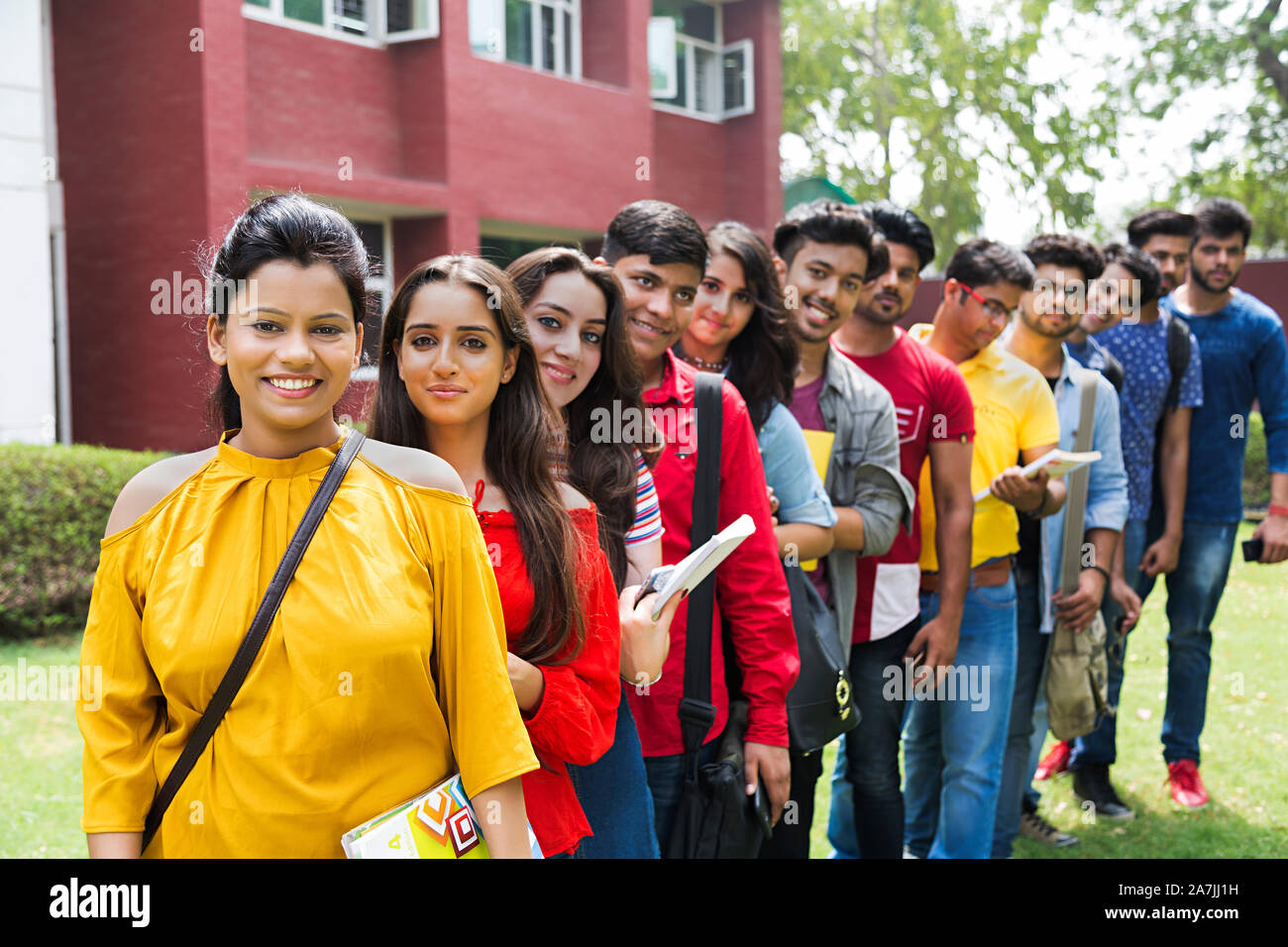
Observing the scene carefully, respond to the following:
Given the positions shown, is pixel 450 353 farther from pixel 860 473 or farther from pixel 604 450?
pixel 860 473

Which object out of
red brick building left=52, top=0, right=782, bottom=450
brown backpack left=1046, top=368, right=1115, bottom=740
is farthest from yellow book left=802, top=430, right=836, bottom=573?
red brick building left=52, top=0, right=782, bottom=450

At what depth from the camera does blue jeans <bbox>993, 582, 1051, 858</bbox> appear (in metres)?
4.24

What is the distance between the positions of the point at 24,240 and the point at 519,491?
350 inches

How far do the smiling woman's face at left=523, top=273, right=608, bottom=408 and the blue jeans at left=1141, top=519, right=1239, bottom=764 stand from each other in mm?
3778

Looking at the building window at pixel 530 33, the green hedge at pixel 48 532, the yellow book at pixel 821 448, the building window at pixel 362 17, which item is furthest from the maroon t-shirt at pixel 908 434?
the building window at pixel 530 33

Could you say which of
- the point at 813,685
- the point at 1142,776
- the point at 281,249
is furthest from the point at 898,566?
the point at 1142,776

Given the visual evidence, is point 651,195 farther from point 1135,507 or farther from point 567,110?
point 1135,507

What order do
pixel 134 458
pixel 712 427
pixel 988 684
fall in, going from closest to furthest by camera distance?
pixel 712 427
pixel 988 684
pixel 134 458

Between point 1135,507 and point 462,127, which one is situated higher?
point 462,127

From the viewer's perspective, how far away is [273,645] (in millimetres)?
1704

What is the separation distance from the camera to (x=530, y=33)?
14438 millimetres

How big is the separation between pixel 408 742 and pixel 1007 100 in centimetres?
2393

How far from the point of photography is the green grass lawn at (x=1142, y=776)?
463 cm

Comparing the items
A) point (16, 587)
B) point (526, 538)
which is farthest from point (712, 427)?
point (16, 587)
